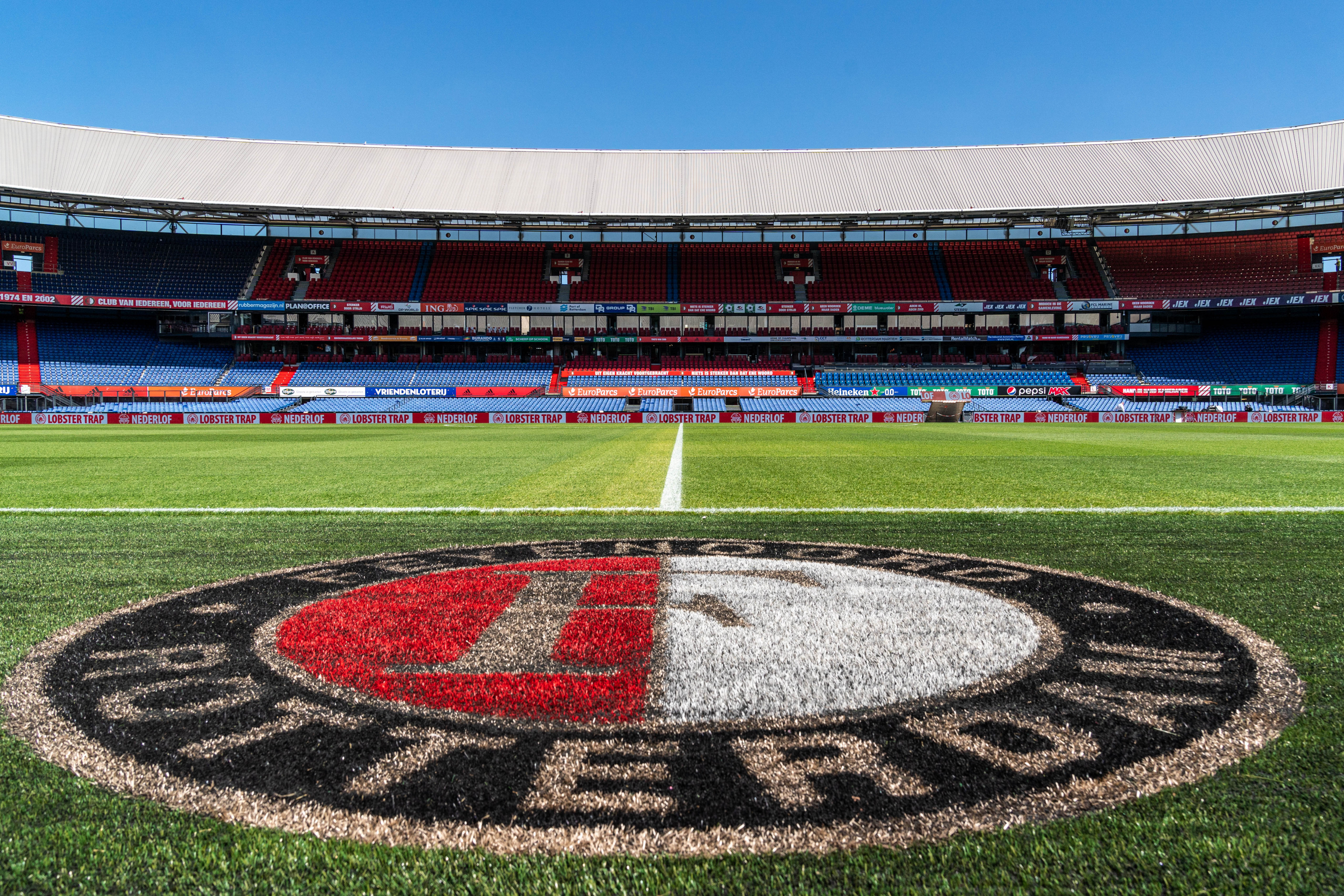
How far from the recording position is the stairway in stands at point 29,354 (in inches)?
1694

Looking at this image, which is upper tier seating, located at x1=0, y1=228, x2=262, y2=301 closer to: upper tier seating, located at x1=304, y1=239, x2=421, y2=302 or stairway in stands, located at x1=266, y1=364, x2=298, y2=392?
upper tier seating, located at x1=304, y1=239, x2=421, y2=302

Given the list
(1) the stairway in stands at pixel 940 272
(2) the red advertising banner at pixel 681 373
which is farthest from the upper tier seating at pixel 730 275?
(1) the stairway in stands at pixel 940 272

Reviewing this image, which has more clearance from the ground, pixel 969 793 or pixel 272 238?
pixel 272 238

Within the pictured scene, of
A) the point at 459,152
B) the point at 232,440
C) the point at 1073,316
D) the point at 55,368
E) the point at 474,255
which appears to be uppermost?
the point at 459,152

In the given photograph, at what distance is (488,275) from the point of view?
5319cm

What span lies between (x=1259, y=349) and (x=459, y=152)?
186 ft

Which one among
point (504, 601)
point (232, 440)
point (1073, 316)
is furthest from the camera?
point (1073, 316)

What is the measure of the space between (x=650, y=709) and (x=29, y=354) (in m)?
58.7

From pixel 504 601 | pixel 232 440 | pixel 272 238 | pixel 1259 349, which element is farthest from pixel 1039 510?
pixel 272 238

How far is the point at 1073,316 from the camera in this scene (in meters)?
50.2

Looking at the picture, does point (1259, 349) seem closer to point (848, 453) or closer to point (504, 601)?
point (848, 453)

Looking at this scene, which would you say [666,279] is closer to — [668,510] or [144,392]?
[144,392]

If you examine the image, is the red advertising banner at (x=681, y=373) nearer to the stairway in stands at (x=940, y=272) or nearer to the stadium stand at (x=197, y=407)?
the stairway in stands at (x=940, y=272)

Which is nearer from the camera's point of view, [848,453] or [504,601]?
[504,601]
